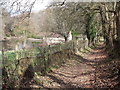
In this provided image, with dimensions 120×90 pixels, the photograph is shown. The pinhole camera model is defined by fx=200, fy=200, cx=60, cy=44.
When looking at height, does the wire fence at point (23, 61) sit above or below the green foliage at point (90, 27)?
below

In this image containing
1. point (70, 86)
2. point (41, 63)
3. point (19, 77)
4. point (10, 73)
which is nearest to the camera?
point (10, 73)

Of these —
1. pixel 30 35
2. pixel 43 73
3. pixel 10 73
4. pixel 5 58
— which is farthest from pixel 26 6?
pixel 30 35

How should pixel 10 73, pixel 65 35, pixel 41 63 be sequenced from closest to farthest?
pixel 10 73 < pixel 41 63 < pixel 65 35

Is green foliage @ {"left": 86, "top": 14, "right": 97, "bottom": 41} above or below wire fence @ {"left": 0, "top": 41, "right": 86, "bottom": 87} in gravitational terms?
above

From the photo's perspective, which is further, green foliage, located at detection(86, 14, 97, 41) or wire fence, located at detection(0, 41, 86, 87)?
green foliage, located at detection(86, 14, 97, 41)

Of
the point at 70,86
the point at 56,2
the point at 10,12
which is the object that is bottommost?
the point at 70,86

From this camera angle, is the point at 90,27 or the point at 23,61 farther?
the point at 90,27

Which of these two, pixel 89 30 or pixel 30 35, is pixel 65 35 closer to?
pixel 89 30

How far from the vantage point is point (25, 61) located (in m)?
8.75

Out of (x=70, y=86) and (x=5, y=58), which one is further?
(x=70, y=86)

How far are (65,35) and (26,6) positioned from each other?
2844 centimetres

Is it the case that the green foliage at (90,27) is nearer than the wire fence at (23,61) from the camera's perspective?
No

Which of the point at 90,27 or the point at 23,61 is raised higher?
the point at 90,27

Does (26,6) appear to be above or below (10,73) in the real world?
above
